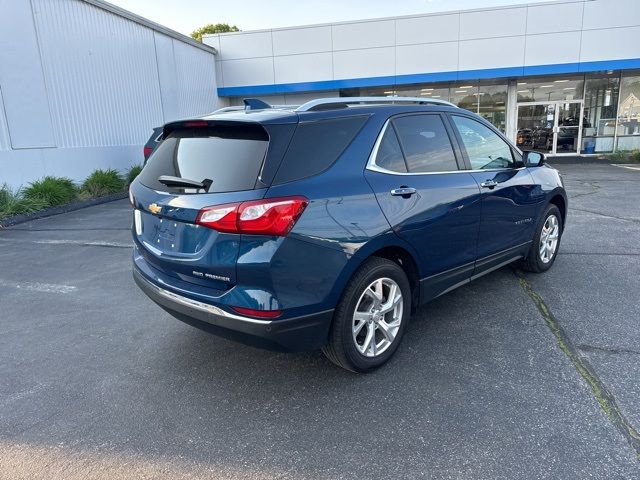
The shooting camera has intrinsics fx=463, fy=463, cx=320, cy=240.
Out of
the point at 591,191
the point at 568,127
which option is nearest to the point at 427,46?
the point at 568,127

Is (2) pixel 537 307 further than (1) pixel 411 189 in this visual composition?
Yes

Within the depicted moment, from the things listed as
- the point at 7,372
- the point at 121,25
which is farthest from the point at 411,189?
the point at 121,25

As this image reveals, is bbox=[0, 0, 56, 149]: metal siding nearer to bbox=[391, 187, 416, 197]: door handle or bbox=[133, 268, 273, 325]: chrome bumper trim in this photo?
bbox=[133, 268, 273, 325]: chrome bumper trim

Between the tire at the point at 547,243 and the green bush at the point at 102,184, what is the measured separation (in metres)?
10.6

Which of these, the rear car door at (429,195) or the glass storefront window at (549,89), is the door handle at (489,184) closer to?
the rear car door at (429,195)

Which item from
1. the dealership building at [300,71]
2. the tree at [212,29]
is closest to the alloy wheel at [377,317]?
the dealership building at [300,71]

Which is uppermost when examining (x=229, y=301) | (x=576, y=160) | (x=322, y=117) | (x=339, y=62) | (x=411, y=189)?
(x=339, y=62)

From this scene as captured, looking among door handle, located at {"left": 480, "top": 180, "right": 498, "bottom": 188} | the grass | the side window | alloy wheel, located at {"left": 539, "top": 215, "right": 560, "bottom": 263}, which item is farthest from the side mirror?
the grass

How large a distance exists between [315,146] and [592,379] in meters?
2.38

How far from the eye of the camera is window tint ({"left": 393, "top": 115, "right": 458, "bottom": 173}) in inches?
138

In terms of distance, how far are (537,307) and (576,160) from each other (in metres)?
18.0

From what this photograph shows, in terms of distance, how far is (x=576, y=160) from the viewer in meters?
19.5

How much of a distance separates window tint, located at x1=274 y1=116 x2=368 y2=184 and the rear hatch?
8cm

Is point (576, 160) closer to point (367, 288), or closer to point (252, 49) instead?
point (252, 49)
